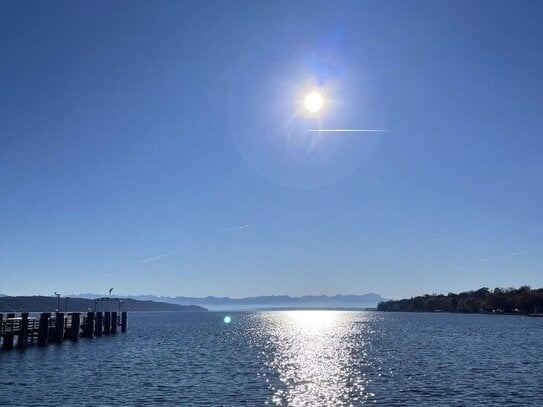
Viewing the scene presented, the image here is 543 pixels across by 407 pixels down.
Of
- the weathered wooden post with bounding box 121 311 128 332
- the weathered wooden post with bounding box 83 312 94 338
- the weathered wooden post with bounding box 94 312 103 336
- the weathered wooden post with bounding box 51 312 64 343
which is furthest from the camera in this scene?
the weathered wooden post with bounding box 121 311 128 332

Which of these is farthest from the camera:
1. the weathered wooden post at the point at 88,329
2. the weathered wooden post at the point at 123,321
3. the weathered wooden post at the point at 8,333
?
the weathered wooden post at the point at 123,321

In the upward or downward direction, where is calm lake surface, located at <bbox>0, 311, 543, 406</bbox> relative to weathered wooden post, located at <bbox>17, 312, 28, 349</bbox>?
downward

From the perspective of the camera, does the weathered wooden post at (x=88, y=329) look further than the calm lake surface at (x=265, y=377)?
Yes

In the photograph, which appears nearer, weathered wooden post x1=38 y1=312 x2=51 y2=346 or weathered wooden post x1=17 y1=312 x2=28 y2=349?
weathered wooden post x1=17 y1=312 x2=28 y2=349

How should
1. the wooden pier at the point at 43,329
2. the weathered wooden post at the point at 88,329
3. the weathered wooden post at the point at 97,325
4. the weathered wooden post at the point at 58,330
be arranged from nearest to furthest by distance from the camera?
the wooden pier at the point at 43,329, the weathered wooden post at the point at 58,330, the weathered wooden post at the point at 88,329, the weathered wooden post at the point at 97,325

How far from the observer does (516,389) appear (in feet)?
134

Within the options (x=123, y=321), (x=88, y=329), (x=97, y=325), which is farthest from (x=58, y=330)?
(x=123, y=321)

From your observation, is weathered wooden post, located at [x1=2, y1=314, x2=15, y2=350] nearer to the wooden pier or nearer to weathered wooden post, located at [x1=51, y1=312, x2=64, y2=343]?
the wooden pier

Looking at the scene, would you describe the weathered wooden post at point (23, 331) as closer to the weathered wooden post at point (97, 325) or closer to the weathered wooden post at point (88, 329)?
the weathered wooden post at point (88, 329)

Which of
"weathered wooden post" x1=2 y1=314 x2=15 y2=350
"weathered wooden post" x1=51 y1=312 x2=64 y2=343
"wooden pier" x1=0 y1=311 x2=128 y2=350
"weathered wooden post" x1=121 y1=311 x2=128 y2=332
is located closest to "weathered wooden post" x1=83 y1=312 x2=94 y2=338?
"wooden pier" x1=0 y1=311 x2=128 y2=350

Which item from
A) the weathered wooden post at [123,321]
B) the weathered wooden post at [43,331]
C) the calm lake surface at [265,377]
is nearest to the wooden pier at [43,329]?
the weathered wooden post at [43,331]

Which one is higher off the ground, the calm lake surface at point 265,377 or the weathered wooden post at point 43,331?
the weathered wooden post at point 43,331

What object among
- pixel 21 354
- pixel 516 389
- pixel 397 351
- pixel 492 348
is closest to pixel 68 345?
pixel 21 354

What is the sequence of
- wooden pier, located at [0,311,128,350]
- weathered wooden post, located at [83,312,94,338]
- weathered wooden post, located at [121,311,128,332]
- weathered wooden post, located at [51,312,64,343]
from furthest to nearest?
weathered wooden post, located at [121,311,128,332], weathered wooden post, located at [83,312,94,338], weathered wooden post, located at [51,312,64,343], wooden pier, located at [0,311,128,350]
